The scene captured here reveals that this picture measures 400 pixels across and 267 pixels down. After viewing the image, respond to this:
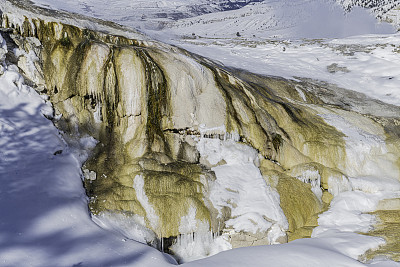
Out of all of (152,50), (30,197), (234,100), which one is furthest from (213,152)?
(30,197)

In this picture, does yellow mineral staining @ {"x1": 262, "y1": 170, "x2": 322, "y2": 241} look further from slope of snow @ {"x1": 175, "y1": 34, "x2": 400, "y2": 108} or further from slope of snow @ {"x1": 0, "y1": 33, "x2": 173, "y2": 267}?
slope of snow @ {"x1": 175, "y1": 34, "x2": 400, "y2": 108}

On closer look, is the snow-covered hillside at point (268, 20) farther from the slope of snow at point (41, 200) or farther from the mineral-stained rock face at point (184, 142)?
the slope of snow at point (41, 200)

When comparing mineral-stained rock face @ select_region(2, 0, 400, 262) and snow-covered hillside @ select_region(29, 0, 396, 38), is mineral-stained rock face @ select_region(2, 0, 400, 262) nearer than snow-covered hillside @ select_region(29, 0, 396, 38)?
Yes

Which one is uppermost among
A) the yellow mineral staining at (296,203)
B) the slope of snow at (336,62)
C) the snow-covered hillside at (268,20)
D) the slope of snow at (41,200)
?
the snow-covered hillside at (268,20)

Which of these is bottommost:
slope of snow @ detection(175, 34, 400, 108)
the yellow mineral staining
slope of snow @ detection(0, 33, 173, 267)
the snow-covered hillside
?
the yellow mineral staining

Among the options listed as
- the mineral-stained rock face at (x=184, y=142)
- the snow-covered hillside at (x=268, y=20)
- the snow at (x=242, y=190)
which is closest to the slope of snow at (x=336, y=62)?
the mineral-stained rock face at (x=184, y=142)

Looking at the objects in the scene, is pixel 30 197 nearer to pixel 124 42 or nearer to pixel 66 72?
pixel 66 72

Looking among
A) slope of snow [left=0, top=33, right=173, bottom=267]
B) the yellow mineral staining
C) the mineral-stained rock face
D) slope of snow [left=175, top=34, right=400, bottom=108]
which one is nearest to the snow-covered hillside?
slope of snow [left=175, top=34, right=400, bottom=108]

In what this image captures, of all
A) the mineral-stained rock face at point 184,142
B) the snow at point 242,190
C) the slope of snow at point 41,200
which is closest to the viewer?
the slope of snow at point 41,200

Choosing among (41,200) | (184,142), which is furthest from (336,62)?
(41,200)
